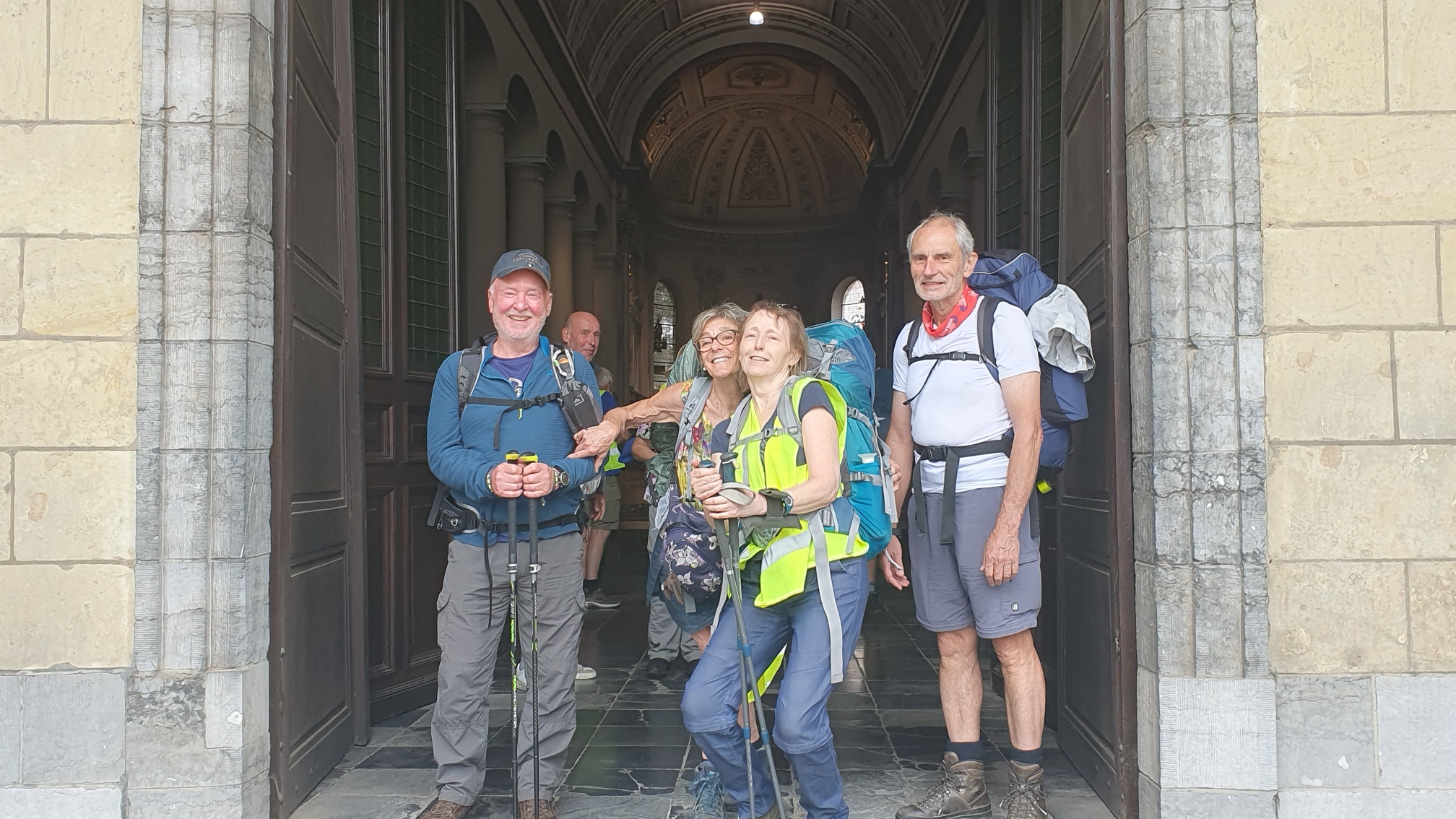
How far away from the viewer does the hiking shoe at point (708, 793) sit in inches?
146

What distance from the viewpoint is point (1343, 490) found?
339 centimetres

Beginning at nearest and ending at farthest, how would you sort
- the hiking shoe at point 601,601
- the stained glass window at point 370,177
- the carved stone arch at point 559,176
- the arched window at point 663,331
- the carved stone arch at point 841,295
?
the stained glass window at point 370,177, the hiking shoe at point 601,601, the carved stone arch at point 559,176, the arched window at point 663,331, the carved stone arch at point 841,295

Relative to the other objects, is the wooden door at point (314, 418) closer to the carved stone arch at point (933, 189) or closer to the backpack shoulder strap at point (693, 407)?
the backpack shoulder strap at point (693, 407)

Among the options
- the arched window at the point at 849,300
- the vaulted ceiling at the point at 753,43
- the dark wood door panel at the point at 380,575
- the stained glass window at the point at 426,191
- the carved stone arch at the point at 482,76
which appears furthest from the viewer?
the arched window at the point at 849,300

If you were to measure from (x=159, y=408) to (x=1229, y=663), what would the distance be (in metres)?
3.57

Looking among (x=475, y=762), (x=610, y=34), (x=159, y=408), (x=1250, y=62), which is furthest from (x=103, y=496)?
(x=610, y=34)

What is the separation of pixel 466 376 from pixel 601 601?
5131mm

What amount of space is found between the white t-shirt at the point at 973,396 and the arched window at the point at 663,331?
20.9 m

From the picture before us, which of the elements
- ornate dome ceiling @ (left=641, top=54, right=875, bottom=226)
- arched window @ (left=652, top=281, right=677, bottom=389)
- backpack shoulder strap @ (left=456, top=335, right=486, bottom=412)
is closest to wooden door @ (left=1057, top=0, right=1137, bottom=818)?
backpack shoulder strap @ (left=456, top=335, right=486, bottom=412)

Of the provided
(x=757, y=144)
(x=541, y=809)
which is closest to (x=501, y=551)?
(x=541, y=809)

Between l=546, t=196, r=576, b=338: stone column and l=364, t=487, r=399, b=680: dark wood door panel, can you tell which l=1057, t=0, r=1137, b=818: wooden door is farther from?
l=546, t=196, r=576, b=338: stone column

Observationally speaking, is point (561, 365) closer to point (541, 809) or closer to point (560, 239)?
point (541, 809)

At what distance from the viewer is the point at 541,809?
3.64 meters

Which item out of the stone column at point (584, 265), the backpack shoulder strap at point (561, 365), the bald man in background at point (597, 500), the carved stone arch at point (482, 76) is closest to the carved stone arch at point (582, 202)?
the stone column at point (584, 265)
